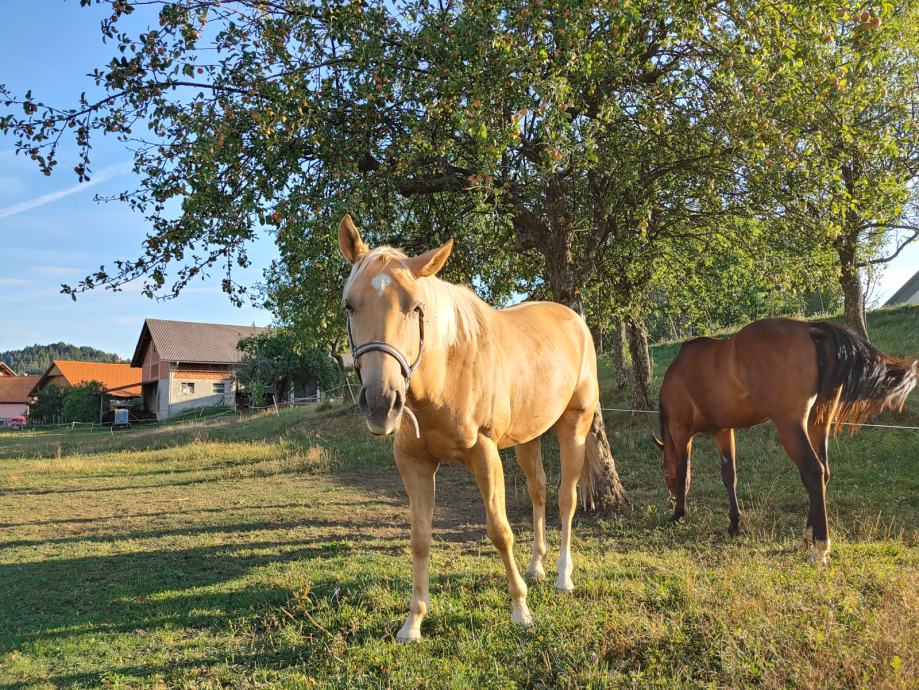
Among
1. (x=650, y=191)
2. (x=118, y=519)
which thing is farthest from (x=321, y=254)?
(x=118, y=519)

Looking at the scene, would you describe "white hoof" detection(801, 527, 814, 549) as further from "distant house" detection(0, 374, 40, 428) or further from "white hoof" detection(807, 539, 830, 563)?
"distant house" detection(0, 374, 40, 428)

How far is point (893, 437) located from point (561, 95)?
8.55m

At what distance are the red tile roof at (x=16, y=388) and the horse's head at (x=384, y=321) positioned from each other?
85.8 meters

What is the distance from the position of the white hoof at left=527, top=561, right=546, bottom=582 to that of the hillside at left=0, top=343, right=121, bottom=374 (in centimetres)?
18139

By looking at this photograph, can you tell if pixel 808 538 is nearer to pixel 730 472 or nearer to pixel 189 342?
pixel 730 472

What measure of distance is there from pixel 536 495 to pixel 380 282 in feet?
9.67

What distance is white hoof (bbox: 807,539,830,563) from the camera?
4938mm

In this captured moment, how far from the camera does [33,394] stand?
2269 inches

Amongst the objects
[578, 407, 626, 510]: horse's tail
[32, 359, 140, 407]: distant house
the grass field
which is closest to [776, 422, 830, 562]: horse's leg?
the grass field

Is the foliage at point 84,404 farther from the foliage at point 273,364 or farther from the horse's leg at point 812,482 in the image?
the horse's leg at point 812,482

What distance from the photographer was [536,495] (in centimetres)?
519

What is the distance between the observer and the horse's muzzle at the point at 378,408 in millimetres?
2795

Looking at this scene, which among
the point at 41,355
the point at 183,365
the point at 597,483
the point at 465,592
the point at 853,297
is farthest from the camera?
the point at 41,355

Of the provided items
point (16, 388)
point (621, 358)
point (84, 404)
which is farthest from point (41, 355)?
point (621, 358)
